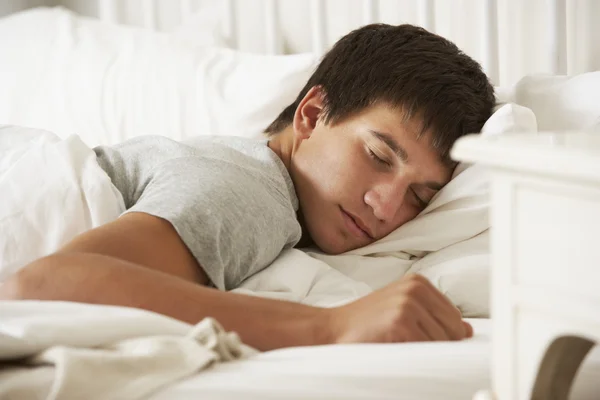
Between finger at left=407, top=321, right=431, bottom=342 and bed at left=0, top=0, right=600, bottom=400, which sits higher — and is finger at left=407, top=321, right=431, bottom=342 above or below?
below

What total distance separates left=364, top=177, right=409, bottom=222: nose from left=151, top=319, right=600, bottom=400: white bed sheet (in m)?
0.51

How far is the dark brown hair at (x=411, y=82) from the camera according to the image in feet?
4.43

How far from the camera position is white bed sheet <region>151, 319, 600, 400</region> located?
0.69m

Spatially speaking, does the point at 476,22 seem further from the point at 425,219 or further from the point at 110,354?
the point at 110,354

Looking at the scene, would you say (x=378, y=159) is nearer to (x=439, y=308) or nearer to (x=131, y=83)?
(x=439, y=308)

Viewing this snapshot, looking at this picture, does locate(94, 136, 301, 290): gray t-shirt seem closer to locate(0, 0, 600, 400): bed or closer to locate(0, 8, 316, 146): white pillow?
locate(0, 0, 600, 400): bed

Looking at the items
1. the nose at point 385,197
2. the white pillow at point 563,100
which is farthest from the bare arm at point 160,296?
the white pillow at point 563,100

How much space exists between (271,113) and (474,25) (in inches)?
18.6

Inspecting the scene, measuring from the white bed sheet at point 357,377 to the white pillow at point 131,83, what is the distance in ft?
2.88

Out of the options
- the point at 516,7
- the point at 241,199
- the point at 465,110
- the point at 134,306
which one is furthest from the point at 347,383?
the point at 516,7

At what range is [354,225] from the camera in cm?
130

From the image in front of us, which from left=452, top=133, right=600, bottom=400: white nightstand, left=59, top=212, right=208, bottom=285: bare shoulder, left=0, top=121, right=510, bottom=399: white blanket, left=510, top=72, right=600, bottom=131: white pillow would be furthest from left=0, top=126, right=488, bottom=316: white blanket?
left=452, top=133, right=600, bottom=400: white nightstand

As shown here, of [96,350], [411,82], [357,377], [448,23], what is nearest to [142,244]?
[96,350]

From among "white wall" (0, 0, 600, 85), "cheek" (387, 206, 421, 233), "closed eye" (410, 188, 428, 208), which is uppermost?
"white wall" (0, 0, 600, 85)
